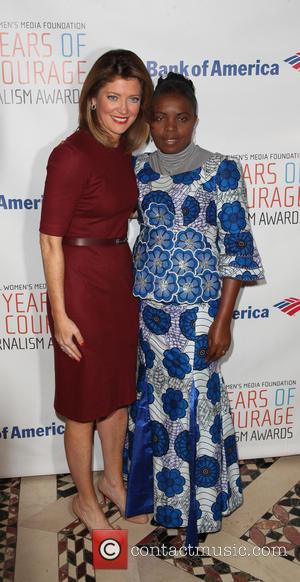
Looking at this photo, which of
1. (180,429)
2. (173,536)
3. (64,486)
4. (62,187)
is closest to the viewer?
(62,187)

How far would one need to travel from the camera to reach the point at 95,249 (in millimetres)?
1834

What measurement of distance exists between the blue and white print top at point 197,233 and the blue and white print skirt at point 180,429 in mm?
79

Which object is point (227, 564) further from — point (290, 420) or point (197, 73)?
point (197, 73)

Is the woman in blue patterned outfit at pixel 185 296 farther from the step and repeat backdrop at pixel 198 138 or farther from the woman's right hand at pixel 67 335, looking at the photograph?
the step and repeat backdrop at pixel 198 138

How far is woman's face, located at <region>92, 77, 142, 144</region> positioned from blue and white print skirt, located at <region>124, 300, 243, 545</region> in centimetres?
57

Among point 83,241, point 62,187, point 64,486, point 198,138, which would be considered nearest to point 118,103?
point 62,187

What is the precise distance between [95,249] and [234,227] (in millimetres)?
435

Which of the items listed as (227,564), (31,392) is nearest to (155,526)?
(227,564)

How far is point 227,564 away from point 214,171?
1295 millimetres

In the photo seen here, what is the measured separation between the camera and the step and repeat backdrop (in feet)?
6.88

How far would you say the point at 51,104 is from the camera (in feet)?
7.03

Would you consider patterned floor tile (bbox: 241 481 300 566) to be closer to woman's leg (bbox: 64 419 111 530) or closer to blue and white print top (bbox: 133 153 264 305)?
woman's leg (bbox: 64 419 111 530)

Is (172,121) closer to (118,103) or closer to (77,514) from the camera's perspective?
(118,103)

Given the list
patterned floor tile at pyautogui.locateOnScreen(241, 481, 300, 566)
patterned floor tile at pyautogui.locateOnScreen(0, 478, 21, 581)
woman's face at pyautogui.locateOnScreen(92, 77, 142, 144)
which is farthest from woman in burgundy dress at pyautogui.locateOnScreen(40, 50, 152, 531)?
patterned floor tile at pyautogui.locateOnScreen(241, 481, 300, 566)
